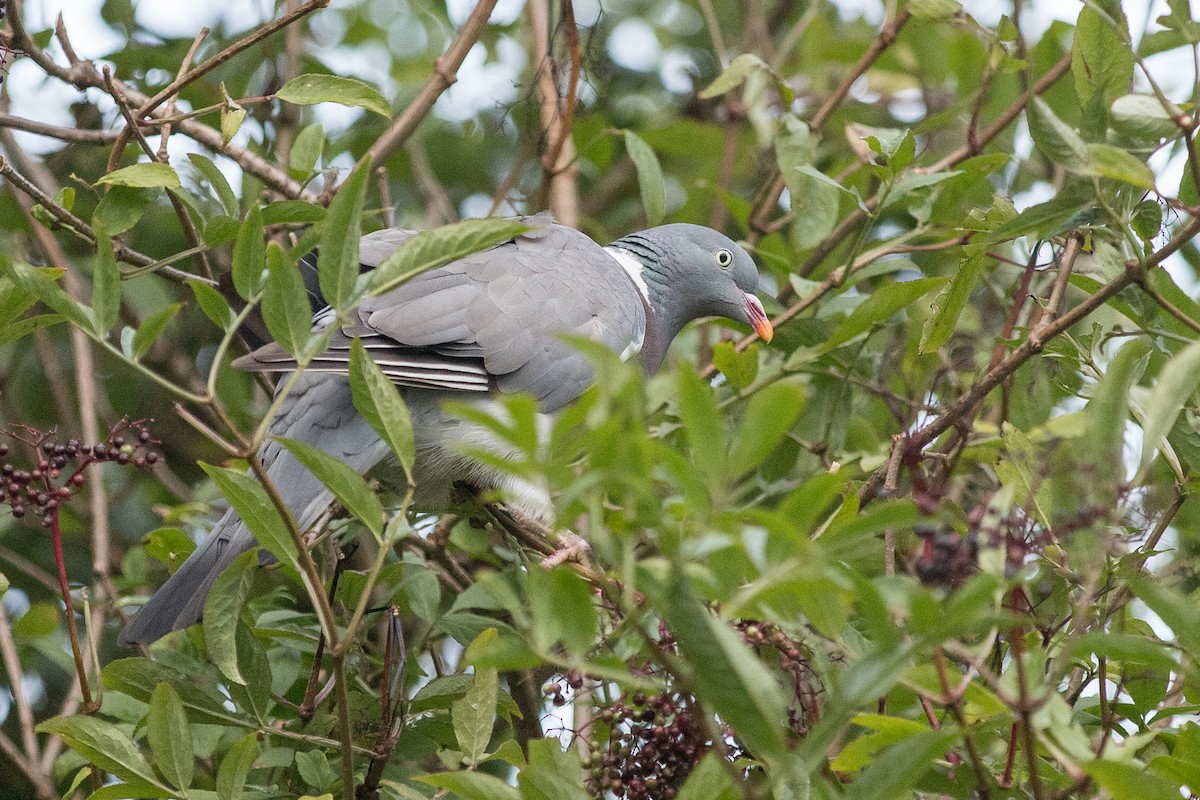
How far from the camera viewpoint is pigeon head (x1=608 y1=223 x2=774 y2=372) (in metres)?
3.73

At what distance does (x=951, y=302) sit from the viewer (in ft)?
7.55

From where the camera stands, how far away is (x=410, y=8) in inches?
183

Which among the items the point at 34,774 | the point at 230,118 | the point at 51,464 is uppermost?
the point at 230,118

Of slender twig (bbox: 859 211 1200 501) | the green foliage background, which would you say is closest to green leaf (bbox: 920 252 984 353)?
the green foliage background

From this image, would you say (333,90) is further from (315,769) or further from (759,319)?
(759,319)

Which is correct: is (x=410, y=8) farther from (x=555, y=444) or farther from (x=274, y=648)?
(x=555, y=444)

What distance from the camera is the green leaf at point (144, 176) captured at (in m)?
2.15

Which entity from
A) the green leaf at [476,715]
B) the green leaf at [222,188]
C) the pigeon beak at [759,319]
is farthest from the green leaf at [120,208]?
the pigeon beak at [759,319]

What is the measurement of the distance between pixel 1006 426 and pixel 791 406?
1.14 m

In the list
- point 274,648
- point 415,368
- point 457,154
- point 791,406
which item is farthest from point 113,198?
point 457,154

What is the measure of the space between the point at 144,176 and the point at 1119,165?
1640mm

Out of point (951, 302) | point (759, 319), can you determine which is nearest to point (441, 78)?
point (759, 319)

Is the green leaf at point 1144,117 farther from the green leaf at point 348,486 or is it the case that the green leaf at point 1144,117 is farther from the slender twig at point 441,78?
the slender twig at point 441,78

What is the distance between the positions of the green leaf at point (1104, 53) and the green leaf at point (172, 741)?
5.66 ft
